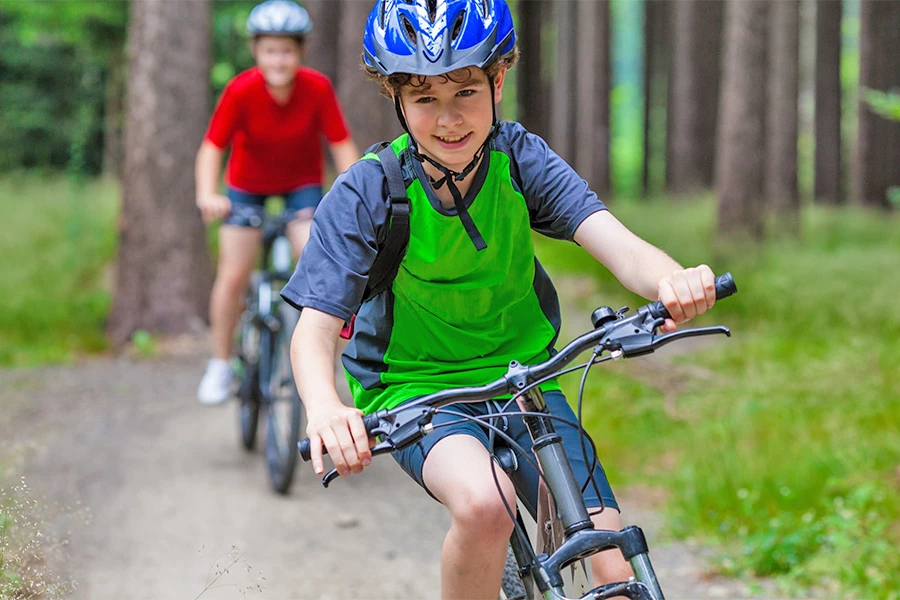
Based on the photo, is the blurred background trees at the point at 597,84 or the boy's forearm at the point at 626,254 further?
the blurred background trees at the point at 597,84

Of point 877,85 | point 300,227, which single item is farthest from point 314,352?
point 877,85

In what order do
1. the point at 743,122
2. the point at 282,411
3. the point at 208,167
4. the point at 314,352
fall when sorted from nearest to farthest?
1. the point at 314,352
2. the point at 208,167
3. the point at 282,411
4. the point at 743,122

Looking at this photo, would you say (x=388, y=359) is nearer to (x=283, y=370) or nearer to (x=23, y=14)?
(x=283, y=370)

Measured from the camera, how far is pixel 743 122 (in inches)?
449

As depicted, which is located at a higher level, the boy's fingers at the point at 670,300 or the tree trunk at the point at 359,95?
the tree trunk at the point at 359,95

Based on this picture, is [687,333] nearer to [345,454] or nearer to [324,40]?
[345,454]

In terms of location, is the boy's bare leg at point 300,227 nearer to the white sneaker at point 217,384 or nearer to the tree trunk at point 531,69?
the white sneaker at point 217,384

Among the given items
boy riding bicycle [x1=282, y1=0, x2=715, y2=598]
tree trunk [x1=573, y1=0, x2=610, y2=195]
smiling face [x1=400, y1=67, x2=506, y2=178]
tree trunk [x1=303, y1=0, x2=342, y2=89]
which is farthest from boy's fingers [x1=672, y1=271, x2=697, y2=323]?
tree trunk [x1=573, y1=0, x2=610, y2=195]

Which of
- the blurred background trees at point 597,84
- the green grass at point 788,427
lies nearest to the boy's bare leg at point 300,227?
the green grass at point 788,427

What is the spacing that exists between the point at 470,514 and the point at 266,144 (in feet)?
13.0

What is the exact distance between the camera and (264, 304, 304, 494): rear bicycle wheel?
5.45 meters

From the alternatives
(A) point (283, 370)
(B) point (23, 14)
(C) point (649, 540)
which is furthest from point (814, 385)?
(B) point (23, 14)

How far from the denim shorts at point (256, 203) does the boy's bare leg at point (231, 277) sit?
0.07 meters

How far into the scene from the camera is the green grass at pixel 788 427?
457 centimetres
